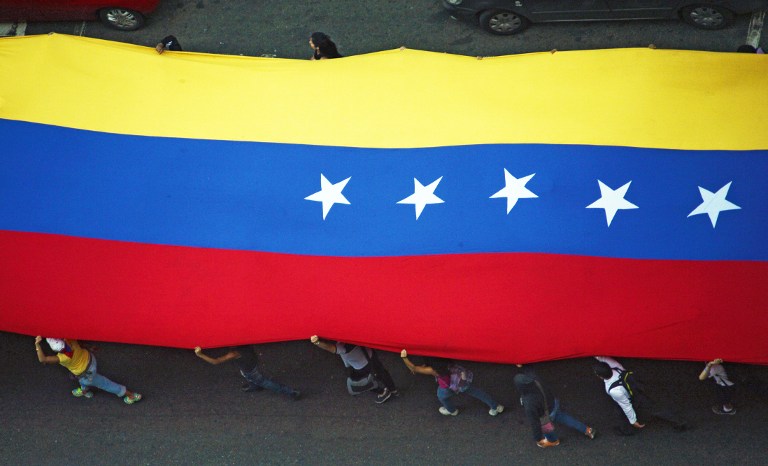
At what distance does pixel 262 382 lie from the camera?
28.6ft

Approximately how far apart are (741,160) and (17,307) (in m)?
6.62

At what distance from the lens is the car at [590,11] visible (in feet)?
33.7

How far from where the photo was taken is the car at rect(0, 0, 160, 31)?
37.1 feet

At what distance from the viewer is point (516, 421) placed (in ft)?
28.2

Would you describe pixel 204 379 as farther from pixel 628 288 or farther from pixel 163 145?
pixel 628 288

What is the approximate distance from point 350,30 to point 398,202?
3989mm

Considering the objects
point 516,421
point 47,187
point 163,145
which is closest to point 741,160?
point 516,421

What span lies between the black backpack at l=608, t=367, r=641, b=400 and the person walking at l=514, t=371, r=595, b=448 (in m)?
0.55

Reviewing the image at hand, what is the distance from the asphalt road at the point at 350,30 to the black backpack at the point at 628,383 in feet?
14.5

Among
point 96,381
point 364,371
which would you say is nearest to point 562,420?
point 364,371

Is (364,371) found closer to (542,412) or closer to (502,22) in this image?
(542,412)

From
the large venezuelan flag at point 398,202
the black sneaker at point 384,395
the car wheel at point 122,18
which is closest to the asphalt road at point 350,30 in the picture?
the car wheel at point 122,18

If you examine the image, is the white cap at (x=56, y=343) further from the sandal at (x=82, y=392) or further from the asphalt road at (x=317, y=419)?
the asphalt road at (x=317, y=419)

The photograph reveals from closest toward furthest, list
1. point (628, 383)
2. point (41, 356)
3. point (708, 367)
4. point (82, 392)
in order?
point (708, 367)
point (628, 383)
point (41, 356)
point (82, 392)
